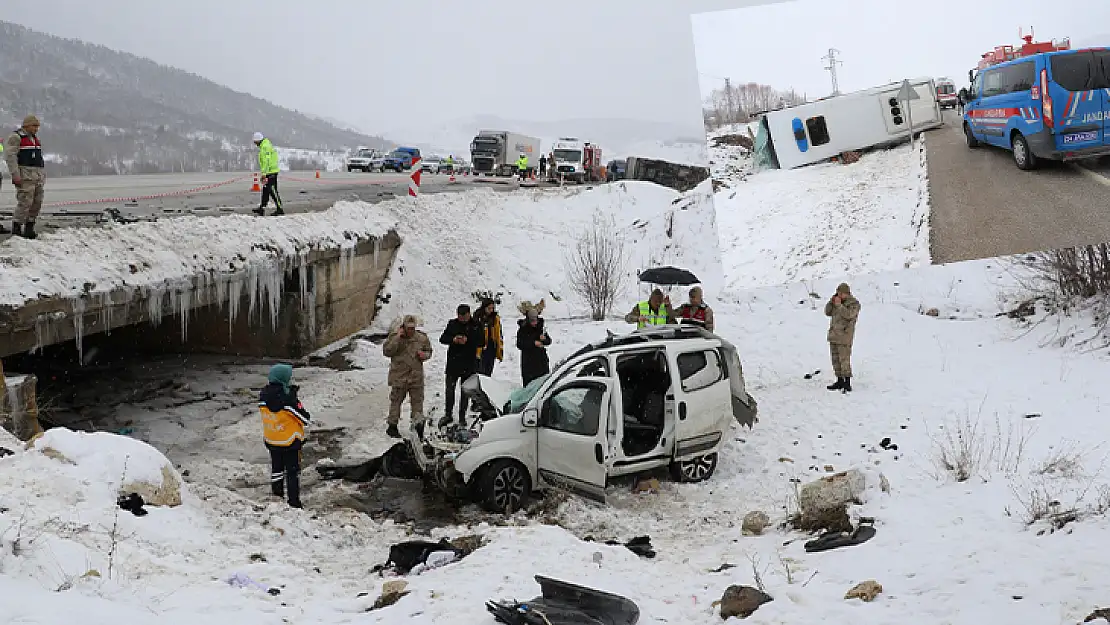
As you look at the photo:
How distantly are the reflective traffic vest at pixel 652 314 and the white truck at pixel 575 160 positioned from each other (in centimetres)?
2649

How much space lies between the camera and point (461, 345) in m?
10.5

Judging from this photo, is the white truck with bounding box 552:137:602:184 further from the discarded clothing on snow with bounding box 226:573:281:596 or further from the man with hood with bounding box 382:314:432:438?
the discarded clothing on snow with bounding box 226:573:281:596

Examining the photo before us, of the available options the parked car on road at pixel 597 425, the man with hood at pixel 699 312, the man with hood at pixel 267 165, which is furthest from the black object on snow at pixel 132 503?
the man with hood at pixel 267 165

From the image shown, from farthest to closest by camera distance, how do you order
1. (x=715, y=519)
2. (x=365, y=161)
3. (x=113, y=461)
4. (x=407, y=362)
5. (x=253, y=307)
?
(x=365, y=161), (x=253, y=307), (x=407, y=362), (x=715, y=519), (x=113, y=461)

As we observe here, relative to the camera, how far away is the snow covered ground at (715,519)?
4.93 meters

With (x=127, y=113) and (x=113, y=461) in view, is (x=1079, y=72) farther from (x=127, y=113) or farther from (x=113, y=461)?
(x=127, y=113)

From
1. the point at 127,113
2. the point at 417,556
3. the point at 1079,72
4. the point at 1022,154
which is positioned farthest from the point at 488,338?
the point at 127,113

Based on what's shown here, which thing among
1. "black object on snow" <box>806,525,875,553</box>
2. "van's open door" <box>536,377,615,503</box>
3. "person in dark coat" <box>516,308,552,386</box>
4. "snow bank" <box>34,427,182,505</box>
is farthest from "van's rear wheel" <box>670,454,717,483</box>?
"snow bank" <box>34,427,182,505</box>

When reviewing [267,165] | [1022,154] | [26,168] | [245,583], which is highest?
[267,165]

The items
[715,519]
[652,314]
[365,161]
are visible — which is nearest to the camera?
[715,519]

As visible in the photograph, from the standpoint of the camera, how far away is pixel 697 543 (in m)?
6.99

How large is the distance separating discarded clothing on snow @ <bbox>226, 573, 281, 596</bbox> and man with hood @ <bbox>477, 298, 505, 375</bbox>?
210 inches

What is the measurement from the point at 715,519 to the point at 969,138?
12.7ft

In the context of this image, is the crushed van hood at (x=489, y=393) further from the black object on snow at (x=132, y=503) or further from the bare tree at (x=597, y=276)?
the bare tree at (x=597, y=276)
